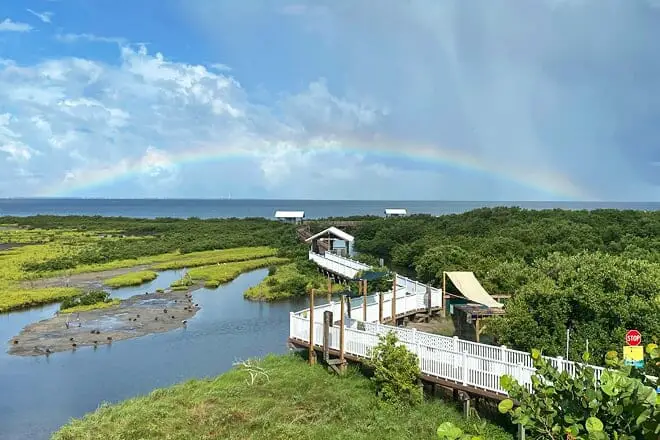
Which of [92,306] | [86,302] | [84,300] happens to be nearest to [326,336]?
[92,306]

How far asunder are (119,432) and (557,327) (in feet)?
40.1

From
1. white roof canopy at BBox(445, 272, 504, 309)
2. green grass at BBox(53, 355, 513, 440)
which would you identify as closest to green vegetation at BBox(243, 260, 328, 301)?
white roof canopy at BBox(445, 272, 504, 309)

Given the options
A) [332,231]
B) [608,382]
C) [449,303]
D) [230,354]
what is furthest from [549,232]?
[608,382]

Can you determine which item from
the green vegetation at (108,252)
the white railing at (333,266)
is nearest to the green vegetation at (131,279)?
the green vegetation at (108,252)

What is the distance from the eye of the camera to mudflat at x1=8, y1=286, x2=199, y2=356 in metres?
27.2

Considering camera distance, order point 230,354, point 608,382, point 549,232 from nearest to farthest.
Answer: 1. point 608,382
2. point 230,354
3. point 549,232

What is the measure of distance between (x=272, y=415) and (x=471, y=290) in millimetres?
12339

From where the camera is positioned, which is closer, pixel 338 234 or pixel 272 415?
pixel 272 415

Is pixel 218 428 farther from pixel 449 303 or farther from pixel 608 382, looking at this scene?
pixel 449 303

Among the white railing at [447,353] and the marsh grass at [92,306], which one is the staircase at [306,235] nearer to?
the marsh grass at [92,306]

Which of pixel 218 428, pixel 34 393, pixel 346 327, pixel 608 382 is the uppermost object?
pixel 608 382

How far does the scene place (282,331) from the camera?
99.0 feet

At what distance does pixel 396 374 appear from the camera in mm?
15773

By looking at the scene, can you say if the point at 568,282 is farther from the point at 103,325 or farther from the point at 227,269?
the point at 227,269
